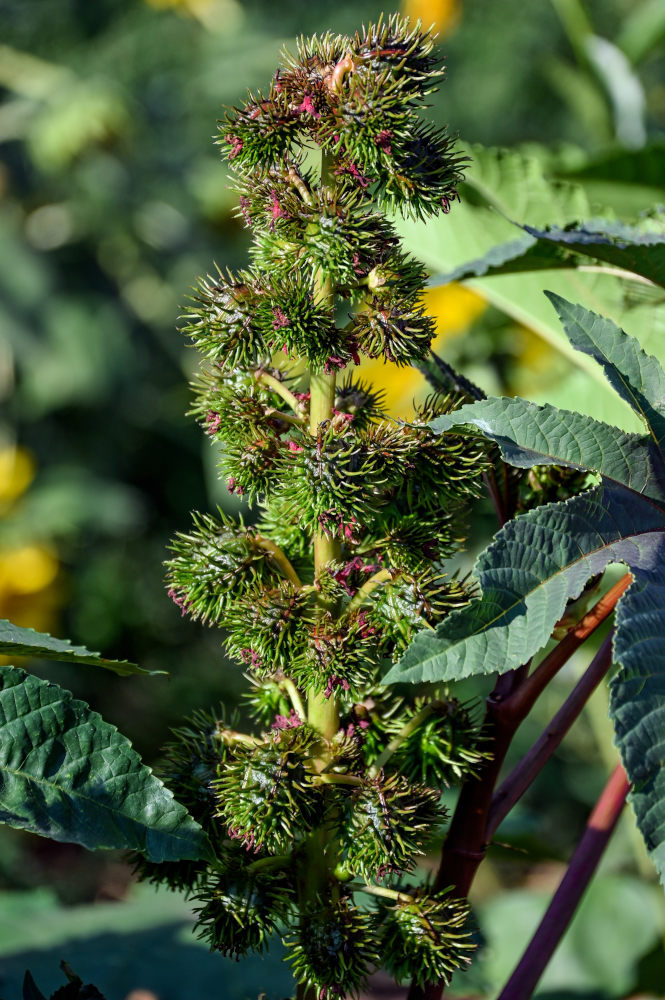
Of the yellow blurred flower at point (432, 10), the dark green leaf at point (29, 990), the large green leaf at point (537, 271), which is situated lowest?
the dark green leaf at point (29, 990)

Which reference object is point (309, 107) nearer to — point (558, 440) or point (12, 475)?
point (558, 440)

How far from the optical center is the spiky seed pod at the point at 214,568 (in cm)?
49

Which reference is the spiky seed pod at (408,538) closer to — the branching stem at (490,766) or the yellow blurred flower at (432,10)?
the branching stem at (490,766)

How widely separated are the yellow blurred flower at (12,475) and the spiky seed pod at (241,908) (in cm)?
261

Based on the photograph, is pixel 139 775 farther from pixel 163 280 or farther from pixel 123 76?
pixel 123 76

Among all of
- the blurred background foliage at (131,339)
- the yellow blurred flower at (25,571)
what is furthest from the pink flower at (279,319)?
the yellow blurred flower at (25,571)

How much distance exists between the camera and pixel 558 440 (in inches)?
19.2

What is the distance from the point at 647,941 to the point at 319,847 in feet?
3.01

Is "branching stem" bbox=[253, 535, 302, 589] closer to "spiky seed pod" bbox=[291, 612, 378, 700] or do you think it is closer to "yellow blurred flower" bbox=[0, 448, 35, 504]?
"spiky seed pod" bbox=[291, 612, 378, 700]

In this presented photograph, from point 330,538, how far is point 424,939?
20 centimetres

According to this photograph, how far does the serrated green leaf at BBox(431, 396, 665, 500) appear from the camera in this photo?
1.52ft

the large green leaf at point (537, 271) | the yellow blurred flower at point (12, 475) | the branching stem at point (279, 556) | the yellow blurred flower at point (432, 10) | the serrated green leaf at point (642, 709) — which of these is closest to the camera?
the serrated green leaf at point (642, 709)

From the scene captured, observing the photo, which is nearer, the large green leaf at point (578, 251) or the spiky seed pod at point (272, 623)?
the spiky seed pod at point (272, 623)

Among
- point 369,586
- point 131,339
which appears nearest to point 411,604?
point 369,586
